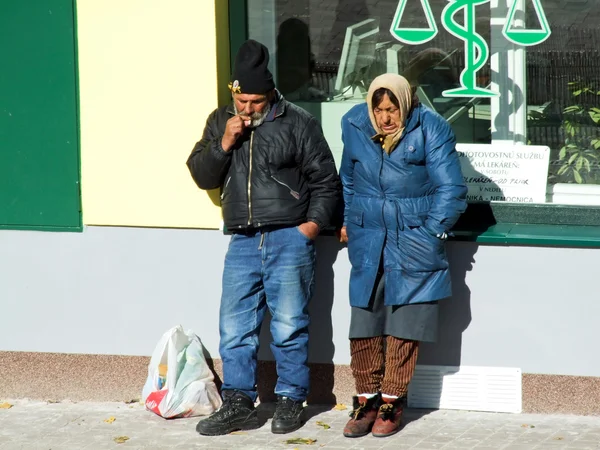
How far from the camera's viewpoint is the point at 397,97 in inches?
241

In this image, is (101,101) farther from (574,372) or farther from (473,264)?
(574,372)

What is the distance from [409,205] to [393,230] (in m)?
0.16

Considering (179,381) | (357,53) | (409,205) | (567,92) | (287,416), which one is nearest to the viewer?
(409,205)

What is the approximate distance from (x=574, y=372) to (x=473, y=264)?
82 centimetres

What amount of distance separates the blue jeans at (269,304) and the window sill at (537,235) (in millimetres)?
930

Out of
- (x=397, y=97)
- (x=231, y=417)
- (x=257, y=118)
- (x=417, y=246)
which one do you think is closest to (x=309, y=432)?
(x=231, y=417)

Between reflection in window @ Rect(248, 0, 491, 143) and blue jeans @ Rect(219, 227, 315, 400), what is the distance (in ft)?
3.71

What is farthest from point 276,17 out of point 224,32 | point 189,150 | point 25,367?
point 25,367

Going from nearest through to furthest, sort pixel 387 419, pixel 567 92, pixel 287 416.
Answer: pixel 387 419 → pixel 287 416 → pixel 567 92

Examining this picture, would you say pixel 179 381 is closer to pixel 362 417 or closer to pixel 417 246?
pixel 362 417

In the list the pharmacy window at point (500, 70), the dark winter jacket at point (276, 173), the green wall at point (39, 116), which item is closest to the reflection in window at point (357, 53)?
the pharmacy window at point (500, 70)

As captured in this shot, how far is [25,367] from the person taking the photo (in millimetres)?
7164

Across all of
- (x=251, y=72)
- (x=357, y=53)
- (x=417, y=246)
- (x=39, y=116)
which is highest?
(x=357, y=53)

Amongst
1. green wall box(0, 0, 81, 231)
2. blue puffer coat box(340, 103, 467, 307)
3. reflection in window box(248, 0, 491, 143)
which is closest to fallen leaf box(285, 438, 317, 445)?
blue puffer coat box(340, 103, 467, 307)
